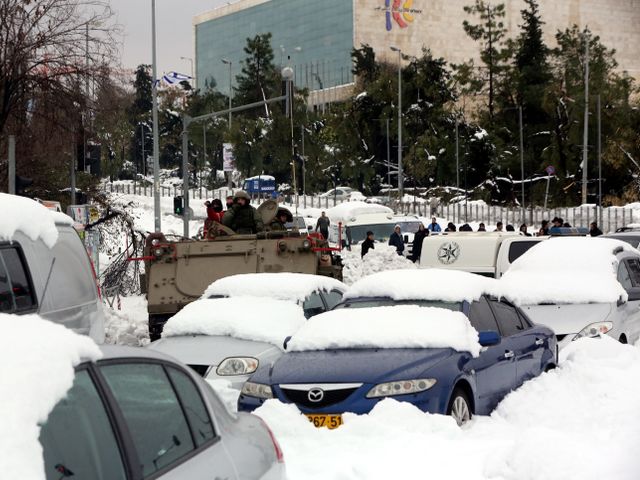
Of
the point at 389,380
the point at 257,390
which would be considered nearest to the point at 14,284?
the point at 257,390

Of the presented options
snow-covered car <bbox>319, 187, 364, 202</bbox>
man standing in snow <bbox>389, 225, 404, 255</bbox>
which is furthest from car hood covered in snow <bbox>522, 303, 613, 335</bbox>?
snow-covered car <bbox>319, 187, 364, 202</bbox>

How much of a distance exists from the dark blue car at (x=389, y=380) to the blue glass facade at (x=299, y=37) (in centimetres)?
10514

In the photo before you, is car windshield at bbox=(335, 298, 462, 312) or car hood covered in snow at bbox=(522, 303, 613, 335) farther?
car hood covered in snow at bbox=(522, 303, 613, 335)

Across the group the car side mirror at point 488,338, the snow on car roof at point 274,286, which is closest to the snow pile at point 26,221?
the car side mirror at point 488,338

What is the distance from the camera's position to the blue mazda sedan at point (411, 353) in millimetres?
9430

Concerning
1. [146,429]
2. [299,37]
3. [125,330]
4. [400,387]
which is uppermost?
[299,37]

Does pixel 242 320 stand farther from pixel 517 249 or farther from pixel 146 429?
pixel 517 249

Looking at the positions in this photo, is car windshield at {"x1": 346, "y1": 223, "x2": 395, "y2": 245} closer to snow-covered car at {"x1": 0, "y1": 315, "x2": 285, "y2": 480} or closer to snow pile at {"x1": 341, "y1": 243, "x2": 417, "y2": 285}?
snow pile at {"x1": 341, "y1": 243, "x2": 417, "y2": 285}

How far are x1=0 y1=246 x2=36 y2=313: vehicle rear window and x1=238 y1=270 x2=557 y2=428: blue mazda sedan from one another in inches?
71.2

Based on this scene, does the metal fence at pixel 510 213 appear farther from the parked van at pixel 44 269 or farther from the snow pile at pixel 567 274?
the parked van at pixel 44 269

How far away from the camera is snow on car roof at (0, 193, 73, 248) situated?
31.0 ft

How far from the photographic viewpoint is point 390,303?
1164 centimetres

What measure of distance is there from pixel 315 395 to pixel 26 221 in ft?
8.29

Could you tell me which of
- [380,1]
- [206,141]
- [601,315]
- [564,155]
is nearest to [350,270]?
[601,315]
